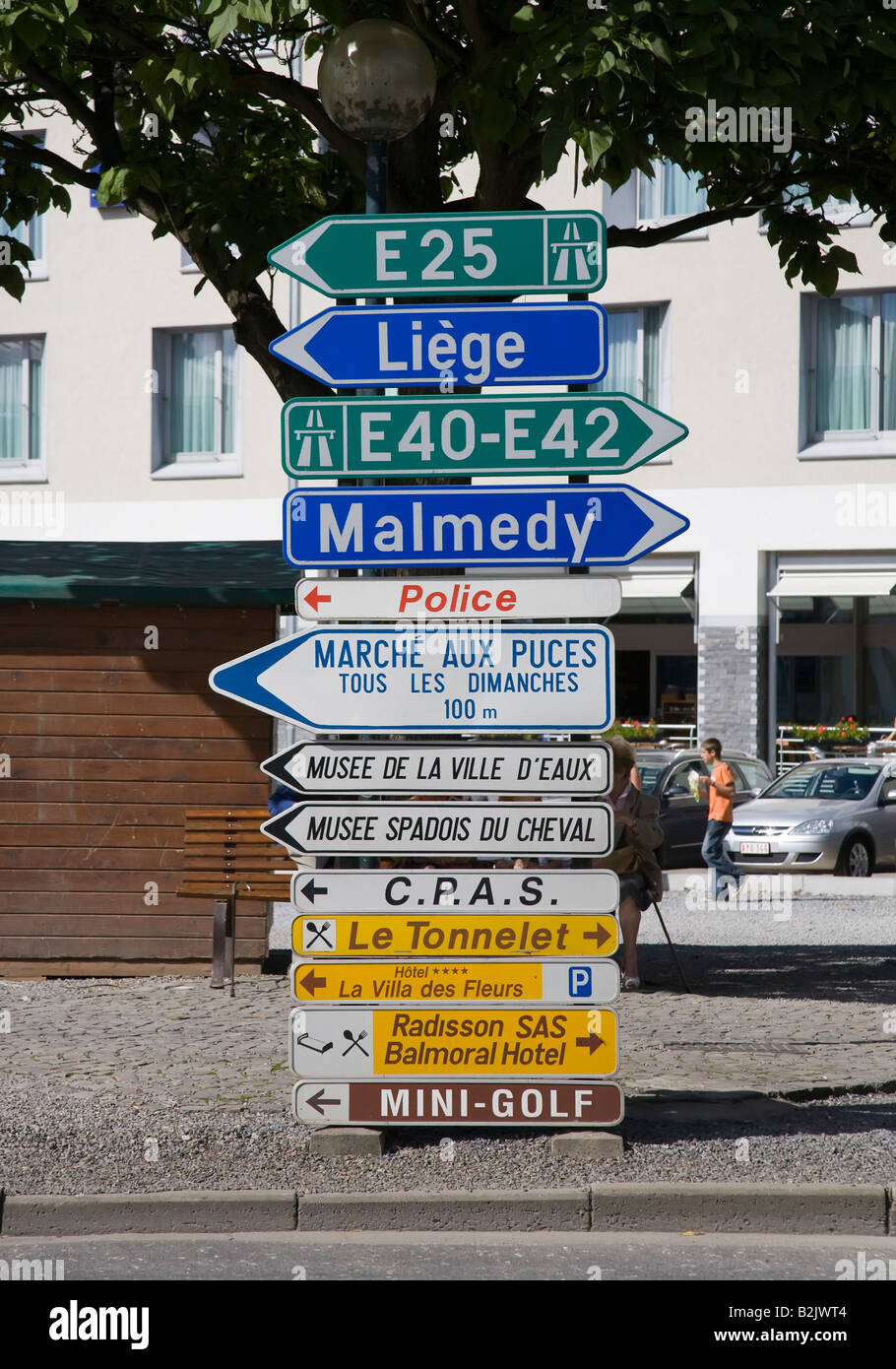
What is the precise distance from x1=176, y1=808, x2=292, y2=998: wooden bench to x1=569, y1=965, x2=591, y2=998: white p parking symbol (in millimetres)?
4303

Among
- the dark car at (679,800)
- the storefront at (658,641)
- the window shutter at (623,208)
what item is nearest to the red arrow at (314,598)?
the dark car at (679,800)

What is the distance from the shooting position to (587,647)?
6.18 metres

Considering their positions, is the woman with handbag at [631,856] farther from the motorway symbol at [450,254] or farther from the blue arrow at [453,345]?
the motorway symbol at [450,254]

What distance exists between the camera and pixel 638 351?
25.8 m

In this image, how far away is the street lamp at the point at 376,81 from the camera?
618 centimetres

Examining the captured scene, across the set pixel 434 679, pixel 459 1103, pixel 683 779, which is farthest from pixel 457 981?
pixel 683 779

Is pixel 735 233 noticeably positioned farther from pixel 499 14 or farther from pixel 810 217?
pixel 499 14

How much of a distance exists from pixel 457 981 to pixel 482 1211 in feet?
3.20

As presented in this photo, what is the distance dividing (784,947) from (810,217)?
606 centimetres

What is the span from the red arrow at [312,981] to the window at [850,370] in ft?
66.1

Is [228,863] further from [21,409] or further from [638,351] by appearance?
[21,409]
